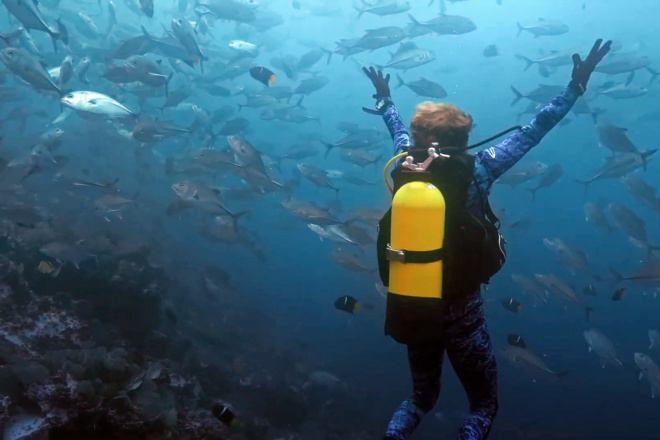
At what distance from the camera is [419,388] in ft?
10.4

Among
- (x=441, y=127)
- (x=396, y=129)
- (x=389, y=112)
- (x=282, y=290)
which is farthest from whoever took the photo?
(x=282, y=290)

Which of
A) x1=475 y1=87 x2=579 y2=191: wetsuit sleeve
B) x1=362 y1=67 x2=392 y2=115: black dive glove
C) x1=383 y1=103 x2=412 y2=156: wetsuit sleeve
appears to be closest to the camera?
x1=475 y1=87 x2=579 y2=191: wetsuit sleeve

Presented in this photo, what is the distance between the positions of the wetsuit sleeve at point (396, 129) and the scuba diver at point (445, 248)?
1.28 feet

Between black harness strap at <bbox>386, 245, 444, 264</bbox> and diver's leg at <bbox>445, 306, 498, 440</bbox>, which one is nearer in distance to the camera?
black harness strap at <bbox>386, 245, 444, 264</bbox>

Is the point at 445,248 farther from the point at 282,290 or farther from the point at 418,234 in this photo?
the point at 282,290

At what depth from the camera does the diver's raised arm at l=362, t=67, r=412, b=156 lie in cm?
341

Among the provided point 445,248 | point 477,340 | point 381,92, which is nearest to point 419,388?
point 477,340

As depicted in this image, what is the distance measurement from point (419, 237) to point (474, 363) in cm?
108

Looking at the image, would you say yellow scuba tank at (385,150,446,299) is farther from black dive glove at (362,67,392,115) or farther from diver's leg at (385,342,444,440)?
black dive glove at (362,67,392,115)

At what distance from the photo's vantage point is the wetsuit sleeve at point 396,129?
10.9 ft

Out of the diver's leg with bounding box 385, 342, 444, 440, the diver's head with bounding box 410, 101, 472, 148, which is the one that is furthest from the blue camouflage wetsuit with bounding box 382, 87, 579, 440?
the diver's head with bounding box 410, 101, 472, 148

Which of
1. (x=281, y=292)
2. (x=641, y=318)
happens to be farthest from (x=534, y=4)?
(x=281, y=292)

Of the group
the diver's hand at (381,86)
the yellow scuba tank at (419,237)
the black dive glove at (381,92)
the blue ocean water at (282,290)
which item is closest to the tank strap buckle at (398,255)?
the yellow scuba tank at (419,237)

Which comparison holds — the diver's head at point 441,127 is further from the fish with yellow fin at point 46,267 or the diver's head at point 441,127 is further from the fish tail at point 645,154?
the fish tail at point 645,154
